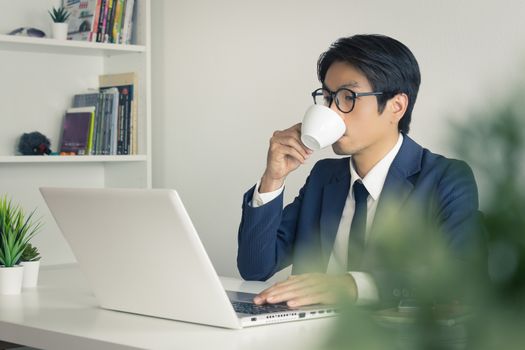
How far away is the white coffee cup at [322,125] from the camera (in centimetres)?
200

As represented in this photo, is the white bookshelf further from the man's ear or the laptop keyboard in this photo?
the laptop keyboard

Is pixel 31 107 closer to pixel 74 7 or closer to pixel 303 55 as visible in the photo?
pixel 74 7

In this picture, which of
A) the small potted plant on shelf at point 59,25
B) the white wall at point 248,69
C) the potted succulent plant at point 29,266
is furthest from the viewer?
the small potted plant on shelf at point 59,25

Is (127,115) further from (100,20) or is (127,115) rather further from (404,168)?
(404,168)

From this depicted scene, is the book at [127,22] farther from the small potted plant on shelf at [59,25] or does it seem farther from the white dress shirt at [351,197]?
the white dress shirt at [351,197]

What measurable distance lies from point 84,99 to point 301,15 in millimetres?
1065

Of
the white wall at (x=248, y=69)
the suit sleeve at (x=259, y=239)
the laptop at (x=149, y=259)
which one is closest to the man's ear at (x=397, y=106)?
the suit sleeve at (x=259, y=239)

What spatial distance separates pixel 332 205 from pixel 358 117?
0.24 metres

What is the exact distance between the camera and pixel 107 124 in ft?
11.9

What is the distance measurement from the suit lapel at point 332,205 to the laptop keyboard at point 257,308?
0.50 metres

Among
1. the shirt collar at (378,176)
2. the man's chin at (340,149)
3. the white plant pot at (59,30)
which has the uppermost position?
the white plant pot at (59,30)

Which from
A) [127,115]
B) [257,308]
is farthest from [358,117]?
[127,115]

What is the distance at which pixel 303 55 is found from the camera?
3293 mm

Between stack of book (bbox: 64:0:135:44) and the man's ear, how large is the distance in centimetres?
174
